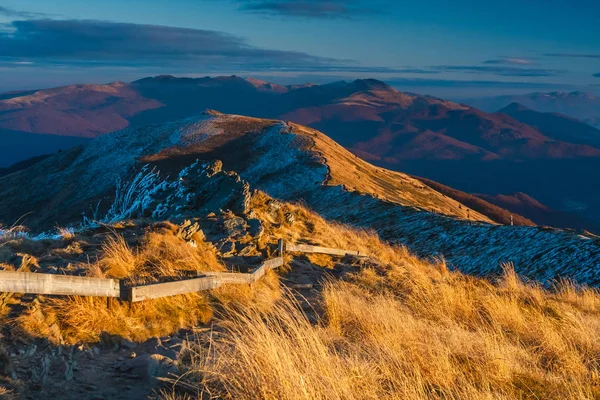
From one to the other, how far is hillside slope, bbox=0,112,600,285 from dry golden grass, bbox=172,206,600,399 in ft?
27.7

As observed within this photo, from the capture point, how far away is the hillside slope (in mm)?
19484

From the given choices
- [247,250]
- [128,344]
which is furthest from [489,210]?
[128,344]

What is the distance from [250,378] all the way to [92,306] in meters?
2.99

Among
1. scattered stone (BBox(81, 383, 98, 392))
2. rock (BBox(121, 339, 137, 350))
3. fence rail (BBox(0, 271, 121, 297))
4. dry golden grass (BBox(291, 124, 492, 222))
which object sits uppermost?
fence rail (BBox(0, 271, 121, 297))

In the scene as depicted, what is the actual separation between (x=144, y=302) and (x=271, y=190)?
121 feet

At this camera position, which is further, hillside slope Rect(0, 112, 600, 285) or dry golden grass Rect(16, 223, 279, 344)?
hillside slope Rect(0, 112, 600, 285)

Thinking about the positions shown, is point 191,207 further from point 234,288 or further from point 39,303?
point 39,303

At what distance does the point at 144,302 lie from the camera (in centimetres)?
773

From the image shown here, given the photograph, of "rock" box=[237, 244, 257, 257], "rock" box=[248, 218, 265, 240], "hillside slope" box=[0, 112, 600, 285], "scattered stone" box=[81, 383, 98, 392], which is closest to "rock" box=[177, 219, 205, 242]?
"rock" box=[237, 244, 257, 257]

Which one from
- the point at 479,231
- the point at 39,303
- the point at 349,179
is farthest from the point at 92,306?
the point at 349,179

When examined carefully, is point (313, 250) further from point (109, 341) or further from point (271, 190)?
point (271, 190)

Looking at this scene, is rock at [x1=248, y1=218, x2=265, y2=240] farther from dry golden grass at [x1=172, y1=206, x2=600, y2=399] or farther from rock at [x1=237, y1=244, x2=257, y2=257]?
dry golden grass at [x1=172, y1=206, x2=600, y2=399]

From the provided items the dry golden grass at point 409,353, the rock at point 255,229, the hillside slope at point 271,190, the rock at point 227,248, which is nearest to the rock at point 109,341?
the dry golden grass at point 409,353

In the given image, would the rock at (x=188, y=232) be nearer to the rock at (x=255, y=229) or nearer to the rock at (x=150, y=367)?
the rock at (x=255, y=229)
